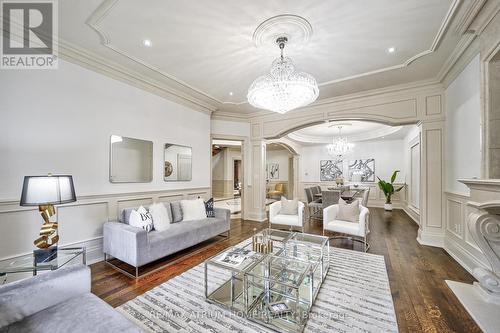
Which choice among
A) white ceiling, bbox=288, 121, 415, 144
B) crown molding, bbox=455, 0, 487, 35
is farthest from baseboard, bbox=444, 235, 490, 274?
white ceiling, bbox=288, 121, 415, 144

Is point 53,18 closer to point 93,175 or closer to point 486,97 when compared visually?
point 93,175

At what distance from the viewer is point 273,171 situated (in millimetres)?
10906

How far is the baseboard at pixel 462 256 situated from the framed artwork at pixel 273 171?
25.0 ft

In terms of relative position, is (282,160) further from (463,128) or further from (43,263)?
(43,263)

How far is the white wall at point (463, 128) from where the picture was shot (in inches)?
103

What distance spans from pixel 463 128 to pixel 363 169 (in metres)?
5.43

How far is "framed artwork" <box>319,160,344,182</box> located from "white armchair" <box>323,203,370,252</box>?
5196 mm

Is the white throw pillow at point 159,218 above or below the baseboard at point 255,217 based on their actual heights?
above

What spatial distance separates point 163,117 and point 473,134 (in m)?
4.89

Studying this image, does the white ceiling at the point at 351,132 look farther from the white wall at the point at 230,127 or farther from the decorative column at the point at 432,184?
the decorative column at the point at 432,184

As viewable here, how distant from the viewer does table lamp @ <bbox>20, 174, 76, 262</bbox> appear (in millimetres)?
1846

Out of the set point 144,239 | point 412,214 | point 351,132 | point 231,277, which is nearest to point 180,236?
point 144,239

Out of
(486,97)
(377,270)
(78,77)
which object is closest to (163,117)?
(78,77)

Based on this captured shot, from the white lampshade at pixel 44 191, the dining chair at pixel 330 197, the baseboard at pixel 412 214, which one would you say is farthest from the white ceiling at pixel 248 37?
the baseboard at pixel 412 214
